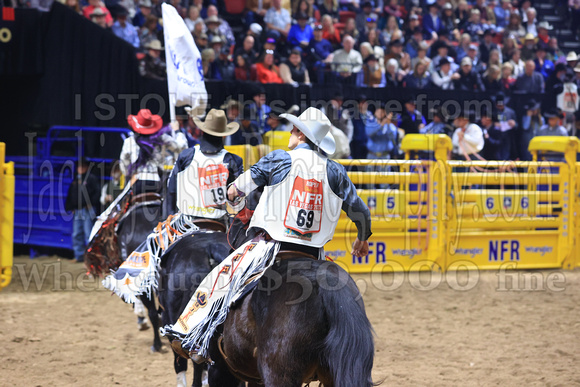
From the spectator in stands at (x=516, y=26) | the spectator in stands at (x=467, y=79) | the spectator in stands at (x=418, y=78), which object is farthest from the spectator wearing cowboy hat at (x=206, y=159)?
the spectator in stands at (x=516, y=26)

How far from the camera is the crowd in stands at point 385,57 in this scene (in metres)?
12.6

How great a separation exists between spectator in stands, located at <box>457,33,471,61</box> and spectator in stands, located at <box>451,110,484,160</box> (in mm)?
4129

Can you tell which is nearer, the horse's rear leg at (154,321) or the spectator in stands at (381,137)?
the horse's rear leg at (154,321)

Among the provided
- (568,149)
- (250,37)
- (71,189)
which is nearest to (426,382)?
(568,149)

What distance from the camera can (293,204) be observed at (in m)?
4.13

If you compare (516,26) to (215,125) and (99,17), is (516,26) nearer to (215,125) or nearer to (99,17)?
(99,17)

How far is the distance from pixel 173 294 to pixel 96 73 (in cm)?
740

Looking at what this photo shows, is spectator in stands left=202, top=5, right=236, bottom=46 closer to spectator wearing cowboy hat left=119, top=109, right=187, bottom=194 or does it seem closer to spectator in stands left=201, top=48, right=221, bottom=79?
spectator in stands left=201, top=48, right=221, bottom=79

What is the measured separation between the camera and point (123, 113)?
461 inches

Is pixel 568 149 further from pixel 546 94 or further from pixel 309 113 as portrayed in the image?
pixel 309 113

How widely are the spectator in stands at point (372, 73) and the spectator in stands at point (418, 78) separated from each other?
0.76 m

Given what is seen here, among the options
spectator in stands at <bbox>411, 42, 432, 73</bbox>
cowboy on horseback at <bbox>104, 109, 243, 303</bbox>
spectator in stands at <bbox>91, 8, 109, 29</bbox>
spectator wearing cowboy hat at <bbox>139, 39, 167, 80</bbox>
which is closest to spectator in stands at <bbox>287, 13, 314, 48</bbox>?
spectator in stands at <bbox>411, 42, 432, 73</bbox>

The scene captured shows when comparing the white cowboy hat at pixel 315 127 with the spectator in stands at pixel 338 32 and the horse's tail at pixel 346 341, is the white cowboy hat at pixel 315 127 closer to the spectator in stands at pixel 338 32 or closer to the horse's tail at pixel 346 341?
the horse's tail at pixel 346 341

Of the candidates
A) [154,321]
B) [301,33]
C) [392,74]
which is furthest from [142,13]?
[154,321]
